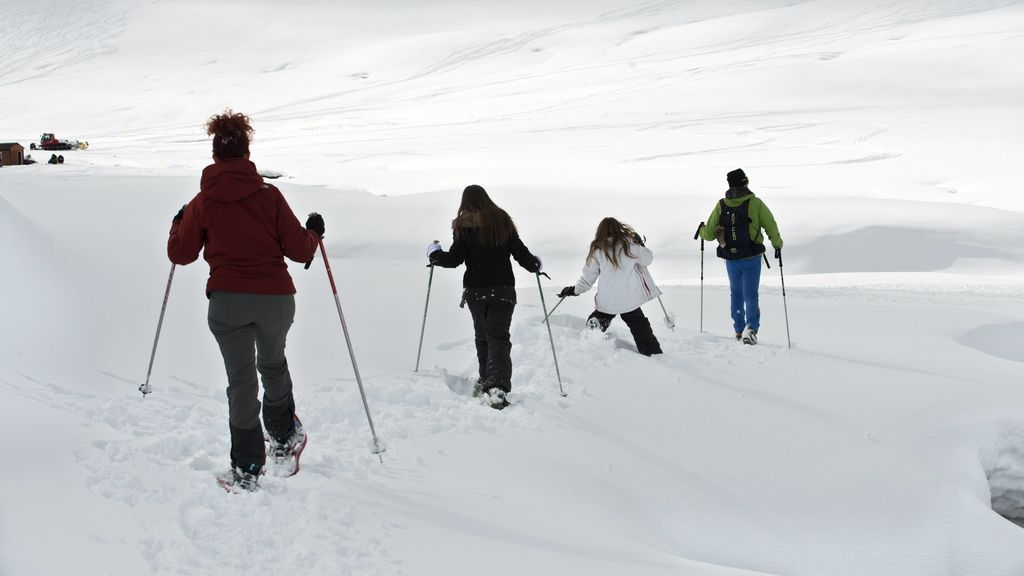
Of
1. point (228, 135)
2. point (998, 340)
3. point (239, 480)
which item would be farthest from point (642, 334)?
point (998, 340)

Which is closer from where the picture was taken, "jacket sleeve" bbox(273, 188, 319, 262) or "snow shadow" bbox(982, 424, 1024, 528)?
"jacket sleeve" bbox(273, 188, 319, 262)

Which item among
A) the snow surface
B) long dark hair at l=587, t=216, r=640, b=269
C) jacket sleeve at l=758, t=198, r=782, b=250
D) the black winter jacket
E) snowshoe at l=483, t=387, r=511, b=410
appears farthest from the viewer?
jacket sleeve at l=758, t=198, r=782, b=250

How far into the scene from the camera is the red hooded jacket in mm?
3725

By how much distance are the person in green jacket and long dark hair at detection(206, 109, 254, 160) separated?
4982 mm

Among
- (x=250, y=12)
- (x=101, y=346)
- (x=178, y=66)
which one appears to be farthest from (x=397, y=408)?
(x=250, y=12)

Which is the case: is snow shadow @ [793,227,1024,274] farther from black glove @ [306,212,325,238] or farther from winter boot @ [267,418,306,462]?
winter boot @ [267,418,306,462]

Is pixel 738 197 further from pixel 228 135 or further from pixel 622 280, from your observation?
pixel 228 135

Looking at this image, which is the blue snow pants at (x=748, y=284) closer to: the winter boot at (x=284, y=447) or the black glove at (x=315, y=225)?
the black glove at (x=315, y=225)

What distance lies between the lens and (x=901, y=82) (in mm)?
39125

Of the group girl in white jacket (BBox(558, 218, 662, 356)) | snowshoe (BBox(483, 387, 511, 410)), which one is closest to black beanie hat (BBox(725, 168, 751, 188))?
girl in white jacket (BBox(558, 218, 662, 356))

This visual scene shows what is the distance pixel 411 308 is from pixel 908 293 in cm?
675

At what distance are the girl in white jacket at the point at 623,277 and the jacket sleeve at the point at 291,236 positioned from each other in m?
3.31

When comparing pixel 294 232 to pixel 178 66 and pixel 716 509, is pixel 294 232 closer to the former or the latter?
pixel 716 509

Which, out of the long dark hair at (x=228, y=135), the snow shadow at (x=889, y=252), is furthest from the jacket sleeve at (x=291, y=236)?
the snow shadow at (x=889, y=252)
